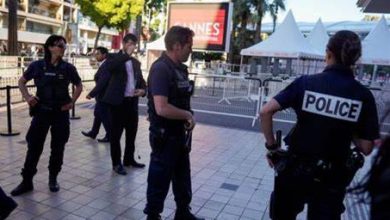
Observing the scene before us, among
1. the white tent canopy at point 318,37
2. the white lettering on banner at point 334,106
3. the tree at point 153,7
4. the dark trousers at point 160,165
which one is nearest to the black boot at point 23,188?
the dark trousers at point 160,165

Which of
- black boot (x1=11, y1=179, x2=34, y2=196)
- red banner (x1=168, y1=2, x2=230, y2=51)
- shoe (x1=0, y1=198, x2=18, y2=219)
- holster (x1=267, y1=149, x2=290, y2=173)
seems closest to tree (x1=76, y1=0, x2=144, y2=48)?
red banner (x1=168, y1=2, x2=230, y2=51)

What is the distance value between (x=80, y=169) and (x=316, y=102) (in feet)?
12.2

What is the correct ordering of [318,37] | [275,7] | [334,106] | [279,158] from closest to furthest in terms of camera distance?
[334,106]
[279,158]
[318,37]
[275,7]

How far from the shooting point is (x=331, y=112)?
7.93ft

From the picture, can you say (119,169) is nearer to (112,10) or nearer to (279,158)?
(279,158)

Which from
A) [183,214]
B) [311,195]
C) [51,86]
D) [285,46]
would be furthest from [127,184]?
[285,46]

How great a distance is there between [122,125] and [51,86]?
125 cm

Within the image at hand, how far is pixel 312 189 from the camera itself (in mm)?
2516

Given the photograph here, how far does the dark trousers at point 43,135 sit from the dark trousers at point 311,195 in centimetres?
259

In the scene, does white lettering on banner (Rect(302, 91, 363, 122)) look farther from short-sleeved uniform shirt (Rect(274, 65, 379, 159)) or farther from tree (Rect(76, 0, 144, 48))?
tree (Rect(76, 0, 144, 48))

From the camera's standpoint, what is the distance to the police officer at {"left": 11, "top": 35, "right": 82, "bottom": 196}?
4109 mm

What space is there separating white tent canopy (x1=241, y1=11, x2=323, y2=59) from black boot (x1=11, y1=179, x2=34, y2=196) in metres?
10.3

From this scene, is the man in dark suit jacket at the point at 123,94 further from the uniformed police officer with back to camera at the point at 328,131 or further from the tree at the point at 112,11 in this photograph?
the tree at the point at 112,11

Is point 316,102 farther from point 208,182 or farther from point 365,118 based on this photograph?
point 208,182
